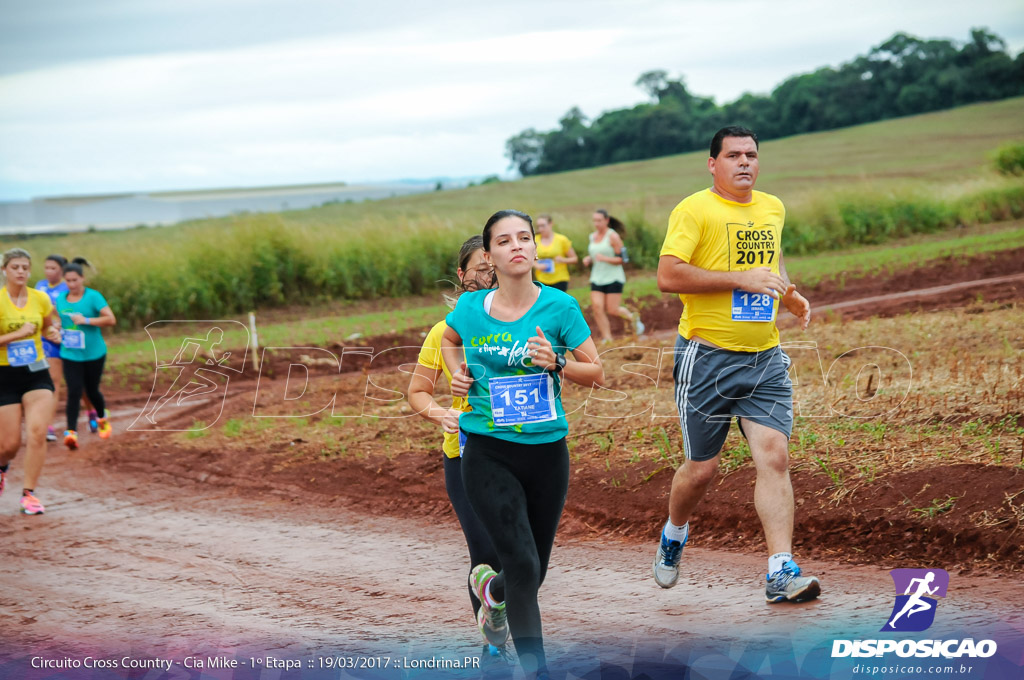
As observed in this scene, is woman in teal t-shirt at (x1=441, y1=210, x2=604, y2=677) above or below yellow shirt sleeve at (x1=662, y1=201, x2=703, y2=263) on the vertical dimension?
below

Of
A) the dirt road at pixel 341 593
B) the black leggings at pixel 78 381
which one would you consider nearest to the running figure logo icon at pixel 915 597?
the dirt road at pixel 341 593

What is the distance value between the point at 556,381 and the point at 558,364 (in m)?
0.10

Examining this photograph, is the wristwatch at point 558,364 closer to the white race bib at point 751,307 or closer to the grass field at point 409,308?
the white race bib at point 751,307

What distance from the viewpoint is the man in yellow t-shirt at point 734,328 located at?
5.31 metres

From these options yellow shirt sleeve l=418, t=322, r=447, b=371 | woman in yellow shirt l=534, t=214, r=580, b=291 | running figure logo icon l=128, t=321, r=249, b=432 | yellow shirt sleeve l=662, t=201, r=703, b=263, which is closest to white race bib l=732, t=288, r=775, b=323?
yellow shirt sleeve l=662, t=201, r=703, b=263

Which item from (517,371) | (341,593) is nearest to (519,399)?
(517,371)

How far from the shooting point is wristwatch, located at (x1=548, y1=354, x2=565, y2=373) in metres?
4.41

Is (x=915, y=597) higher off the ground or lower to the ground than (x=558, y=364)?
lower

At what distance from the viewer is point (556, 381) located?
452 centimetres

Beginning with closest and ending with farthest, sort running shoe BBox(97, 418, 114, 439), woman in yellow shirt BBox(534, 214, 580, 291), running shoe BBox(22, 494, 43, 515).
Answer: running shoe BBox(22, 494, 43, 515) → running shoe BBox(97, 418, 114, 439) → woman in yellow shirt BBox(534, 214, 580, 291)

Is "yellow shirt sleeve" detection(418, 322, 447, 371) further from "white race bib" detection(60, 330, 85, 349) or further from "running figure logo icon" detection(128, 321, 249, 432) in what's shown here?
"white race bib" detection(60, 330, 85, 349)

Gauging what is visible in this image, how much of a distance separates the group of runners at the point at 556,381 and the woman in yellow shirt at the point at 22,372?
515 cm

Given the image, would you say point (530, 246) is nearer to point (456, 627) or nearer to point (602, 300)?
point (456, 627)

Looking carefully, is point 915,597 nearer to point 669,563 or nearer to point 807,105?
point 669,563
